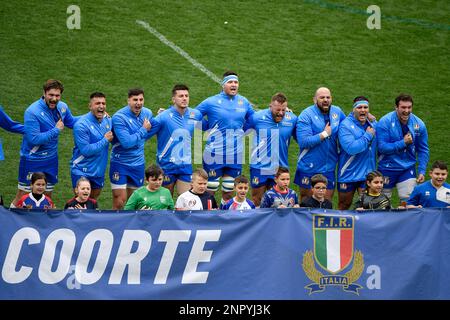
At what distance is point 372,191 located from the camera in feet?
32.2

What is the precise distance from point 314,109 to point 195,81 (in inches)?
182

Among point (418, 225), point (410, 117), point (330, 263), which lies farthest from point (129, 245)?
point (410, 117)

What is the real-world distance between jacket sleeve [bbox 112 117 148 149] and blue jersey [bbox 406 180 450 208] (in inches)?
125

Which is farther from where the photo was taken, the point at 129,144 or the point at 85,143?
the point at 129,144

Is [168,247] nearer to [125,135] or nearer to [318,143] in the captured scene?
[125,135]

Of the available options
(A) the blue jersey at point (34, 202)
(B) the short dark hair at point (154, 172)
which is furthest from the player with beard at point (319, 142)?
(A) the blue jersey at point (34, 202)

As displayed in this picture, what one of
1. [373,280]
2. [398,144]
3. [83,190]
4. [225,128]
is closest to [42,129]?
[83,190]

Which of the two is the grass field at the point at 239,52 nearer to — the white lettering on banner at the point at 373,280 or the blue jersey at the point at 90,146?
the blue jersey at the point at 90,146

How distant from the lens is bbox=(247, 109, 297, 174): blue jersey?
1111 centimetres

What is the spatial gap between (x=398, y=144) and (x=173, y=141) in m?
2.64

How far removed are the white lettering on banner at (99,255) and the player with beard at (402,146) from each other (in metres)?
3.32

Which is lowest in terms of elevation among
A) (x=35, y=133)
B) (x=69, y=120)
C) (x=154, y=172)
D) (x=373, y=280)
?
(x=373, y=280)

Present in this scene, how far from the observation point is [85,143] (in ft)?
34.7
